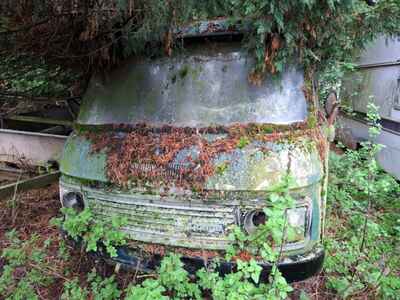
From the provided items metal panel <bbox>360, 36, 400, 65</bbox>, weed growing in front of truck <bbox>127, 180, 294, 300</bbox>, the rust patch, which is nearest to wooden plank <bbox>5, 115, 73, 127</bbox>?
the rust patch

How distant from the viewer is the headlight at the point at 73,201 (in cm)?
249

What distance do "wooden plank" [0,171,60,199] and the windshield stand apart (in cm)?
273

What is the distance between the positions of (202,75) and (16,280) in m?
2.33

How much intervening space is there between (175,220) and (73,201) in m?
0.91

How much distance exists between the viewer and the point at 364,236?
118 inches

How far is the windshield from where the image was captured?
7.86 ft

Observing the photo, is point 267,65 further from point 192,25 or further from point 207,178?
point 207,178

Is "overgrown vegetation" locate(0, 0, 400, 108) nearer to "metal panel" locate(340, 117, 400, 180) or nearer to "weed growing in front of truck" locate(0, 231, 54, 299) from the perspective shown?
"weed growing in front of truck" locate(0, 231, 54, 299)

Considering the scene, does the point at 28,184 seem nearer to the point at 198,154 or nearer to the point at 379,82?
the point at 198,154

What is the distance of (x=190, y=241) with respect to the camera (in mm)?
2088

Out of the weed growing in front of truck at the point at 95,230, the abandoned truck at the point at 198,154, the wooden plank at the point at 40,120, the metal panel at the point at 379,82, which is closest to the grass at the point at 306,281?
the weed growing in front of truck at the point at 95,230

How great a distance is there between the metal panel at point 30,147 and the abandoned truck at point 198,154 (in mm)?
2821

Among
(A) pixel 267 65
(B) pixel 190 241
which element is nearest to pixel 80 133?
(B) pixel 190 241

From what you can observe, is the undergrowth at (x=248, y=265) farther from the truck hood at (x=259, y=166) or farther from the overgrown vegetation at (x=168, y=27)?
the overgrown vegetation at (x=168, y=27)
